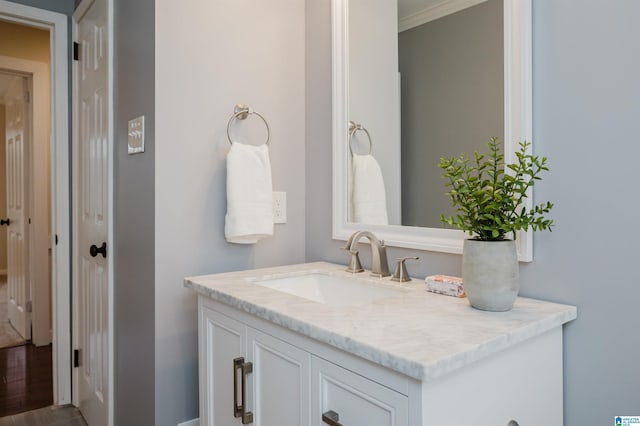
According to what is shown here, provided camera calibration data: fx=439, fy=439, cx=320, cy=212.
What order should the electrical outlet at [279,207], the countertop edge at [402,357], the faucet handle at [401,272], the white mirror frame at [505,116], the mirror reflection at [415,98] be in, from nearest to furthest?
1. the countertop edge at [402,357]
2. the white mirror frame at [505,116]
3. the mirror reflection at [415,98]
4. the faucet handle at [401,272]
5. the electrical outlet at [279,207]

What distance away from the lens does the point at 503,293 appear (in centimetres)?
95

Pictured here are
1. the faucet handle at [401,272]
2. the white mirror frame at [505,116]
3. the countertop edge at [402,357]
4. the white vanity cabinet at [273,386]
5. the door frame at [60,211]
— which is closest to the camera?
the countertop edge at [402,357]

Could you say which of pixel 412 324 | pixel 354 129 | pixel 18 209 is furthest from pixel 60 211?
pixel 412 324

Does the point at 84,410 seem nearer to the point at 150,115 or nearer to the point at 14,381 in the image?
the point at 14,381

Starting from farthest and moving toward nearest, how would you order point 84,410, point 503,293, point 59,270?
point 59,270 < point 84,410 < point 503,293

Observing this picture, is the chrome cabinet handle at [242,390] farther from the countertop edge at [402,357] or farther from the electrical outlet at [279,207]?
the electrical outlet at [279,207]

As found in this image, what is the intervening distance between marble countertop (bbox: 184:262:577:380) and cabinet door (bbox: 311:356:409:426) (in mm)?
64

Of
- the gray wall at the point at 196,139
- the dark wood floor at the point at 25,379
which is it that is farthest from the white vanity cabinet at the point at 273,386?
the dark wood floor at the point at 25,379

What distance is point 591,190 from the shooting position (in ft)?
3.29

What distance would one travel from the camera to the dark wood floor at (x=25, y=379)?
8.03ft

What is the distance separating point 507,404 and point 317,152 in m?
1.19

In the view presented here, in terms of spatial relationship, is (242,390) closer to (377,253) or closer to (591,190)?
(377,253)

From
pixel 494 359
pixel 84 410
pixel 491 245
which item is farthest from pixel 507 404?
pixel 84 410

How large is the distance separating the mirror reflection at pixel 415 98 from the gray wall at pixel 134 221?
72cm
